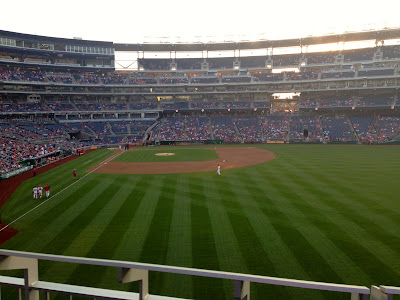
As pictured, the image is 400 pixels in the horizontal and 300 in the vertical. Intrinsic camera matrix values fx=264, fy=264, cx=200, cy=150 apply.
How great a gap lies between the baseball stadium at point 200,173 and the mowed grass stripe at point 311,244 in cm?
10

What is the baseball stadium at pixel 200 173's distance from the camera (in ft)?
31.8

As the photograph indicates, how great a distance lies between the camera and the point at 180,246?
12.3 meters

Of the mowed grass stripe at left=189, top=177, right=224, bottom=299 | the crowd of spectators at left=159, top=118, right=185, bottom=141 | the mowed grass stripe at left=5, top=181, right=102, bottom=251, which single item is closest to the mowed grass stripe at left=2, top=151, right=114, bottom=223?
the mowed grass stripe at left=5, top=181, right=102, bottom=251

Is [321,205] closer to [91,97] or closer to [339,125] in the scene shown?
[339,125]

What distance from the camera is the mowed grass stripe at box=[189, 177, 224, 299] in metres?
9.32

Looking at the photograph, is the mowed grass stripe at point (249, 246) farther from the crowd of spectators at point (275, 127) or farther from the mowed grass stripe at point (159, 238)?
the crowd of spectators at point (275, 127)

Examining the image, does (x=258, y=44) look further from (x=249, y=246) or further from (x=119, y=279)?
(x=119, y=279)

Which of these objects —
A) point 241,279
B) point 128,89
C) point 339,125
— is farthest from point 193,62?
point 241,279

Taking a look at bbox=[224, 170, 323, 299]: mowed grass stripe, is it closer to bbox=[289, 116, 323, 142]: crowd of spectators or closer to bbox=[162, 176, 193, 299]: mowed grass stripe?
bbox=[162, 176, 193, 299]: mowed grass stripe

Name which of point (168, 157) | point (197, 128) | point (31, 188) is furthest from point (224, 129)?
Result: point (31, 188)

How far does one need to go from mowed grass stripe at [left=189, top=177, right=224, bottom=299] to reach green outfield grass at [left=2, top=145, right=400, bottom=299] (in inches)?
1.8

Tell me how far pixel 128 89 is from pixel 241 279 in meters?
75.4

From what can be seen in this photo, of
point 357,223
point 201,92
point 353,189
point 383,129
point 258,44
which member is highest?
point 258,44

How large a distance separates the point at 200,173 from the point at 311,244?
1700cm
